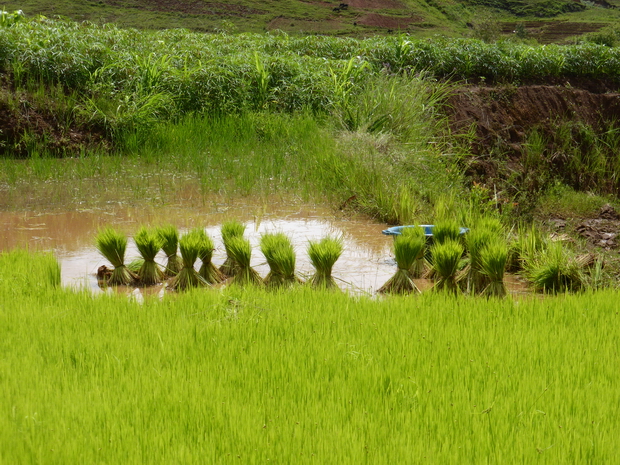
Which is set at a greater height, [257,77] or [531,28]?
[531,28]

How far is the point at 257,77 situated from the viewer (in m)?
11.1

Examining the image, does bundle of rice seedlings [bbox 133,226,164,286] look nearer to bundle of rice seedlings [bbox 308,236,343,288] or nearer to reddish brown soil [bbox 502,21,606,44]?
bundle of rice seedlings [bbox 308,236,343,288]

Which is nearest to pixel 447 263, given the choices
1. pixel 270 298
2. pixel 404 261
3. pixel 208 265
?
pixel 404 261

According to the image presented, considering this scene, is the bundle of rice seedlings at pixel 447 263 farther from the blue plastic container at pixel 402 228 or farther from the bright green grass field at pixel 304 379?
the blue plastic container at pixel 402 228

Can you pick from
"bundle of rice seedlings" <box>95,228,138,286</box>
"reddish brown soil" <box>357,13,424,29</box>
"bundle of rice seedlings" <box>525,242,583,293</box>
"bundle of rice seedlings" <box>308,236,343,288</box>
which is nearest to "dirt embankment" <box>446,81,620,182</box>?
"bundle of rice seedlings" <box>525,242,583,293</box>

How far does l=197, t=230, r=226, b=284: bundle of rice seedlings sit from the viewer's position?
15.3 feet

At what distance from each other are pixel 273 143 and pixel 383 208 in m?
3.26

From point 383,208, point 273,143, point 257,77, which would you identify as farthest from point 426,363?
point 257,77

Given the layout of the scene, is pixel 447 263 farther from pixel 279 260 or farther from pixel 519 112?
pixel 519 112

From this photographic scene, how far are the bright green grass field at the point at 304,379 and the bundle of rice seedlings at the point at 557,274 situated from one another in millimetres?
645

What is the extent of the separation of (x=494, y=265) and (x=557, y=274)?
→ 735mm

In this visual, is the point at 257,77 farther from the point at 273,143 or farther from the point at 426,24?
the point at 426,24

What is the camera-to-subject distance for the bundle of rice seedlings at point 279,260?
14.6ft

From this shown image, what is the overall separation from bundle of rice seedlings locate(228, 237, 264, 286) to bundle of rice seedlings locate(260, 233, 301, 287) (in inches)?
4.3
